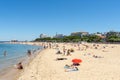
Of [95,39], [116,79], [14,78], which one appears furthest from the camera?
[95,39]

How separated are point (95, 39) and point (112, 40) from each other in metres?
19.8

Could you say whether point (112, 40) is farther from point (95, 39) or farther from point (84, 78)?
point (84, 78)

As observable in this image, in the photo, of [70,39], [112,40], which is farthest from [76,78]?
[70,39]

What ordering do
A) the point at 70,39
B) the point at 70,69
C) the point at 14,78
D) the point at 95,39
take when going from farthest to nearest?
the point at 70,39 → the point at 95,39 → the point at 70,69 → the point at 14,78

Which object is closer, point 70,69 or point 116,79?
point 116,79

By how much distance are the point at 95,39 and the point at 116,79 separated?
4665 inches

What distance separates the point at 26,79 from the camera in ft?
51.6

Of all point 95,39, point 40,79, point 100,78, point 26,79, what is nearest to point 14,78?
point 26,79

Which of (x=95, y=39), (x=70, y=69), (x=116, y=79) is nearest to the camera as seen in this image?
(x=116, y=79)

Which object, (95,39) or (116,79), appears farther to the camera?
(95,39)

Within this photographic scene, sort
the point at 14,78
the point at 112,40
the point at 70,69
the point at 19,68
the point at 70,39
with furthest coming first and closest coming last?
1. the point at 70,39
2. the point at 112,40
3. the point at 19,68
4. the point at 70,69
5. the point at 14,78

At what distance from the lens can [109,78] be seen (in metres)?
14.5

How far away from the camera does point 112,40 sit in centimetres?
11225

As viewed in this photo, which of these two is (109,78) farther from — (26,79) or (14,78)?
(14,78)
